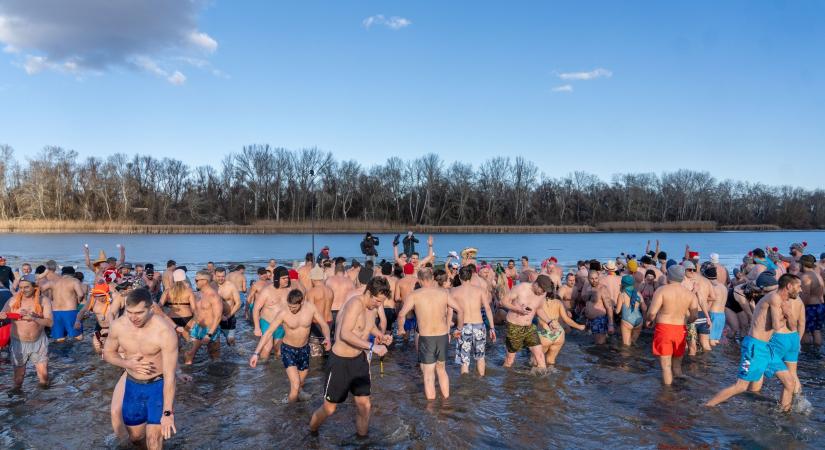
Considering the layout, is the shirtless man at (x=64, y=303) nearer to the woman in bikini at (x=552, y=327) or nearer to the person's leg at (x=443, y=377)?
the person's leg at (x=443, y=377)

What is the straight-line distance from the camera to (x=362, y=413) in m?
5.46

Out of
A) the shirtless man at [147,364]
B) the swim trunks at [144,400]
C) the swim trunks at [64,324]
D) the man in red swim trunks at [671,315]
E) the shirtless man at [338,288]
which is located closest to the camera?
the shirtless man at [147,364]

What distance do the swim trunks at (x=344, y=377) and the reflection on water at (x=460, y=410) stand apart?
86 cm

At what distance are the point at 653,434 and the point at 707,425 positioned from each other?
0.77 metres

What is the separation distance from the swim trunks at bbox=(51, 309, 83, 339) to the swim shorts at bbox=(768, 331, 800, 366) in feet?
36.7

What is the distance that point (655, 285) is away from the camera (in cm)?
1053

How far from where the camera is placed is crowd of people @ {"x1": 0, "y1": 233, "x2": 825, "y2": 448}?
4.43 metres

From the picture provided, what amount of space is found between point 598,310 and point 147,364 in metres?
8.13

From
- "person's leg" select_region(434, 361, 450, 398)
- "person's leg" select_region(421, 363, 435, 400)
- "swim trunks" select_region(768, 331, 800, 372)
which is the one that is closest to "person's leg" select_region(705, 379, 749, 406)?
"swim trunks" select_region(768, 331, 800, 372)

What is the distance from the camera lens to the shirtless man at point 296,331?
19.8ft

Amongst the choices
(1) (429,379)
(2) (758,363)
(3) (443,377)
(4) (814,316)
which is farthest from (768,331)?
(4) (814,316)

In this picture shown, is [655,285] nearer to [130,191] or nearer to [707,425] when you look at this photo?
[707,425]

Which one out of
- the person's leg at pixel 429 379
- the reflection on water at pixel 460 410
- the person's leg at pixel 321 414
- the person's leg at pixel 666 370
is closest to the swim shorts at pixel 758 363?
the reflection on water at pixel 460 410

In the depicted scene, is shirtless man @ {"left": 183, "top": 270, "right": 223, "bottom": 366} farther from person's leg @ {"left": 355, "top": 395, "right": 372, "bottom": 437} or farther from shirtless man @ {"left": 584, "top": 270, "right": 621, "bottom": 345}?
shirtless man @ {"left": 584, "top": 270, "right": 621, "bottom": 345}
